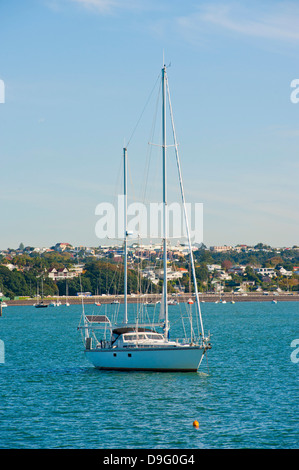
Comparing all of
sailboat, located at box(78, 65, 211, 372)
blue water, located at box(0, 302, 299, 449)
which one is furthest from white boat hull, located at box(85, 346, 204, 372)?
blue water, located at box(0, 302, 299, 449)

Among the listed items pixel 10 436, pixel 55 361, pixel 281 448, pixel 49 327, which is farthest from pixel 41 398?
pixel 49 327

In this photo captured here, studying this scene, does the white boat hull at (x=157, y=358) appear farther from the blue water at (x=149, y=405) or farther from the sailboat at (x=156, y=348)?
the blue water at (x=149, y=405)

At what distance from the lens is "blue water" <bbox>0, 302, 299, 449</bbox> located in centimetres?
3069

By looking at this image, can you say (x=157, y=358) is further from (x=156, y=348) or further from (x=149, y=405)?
(x=149, y=405)

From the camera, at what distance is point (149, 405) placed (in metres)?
37.8

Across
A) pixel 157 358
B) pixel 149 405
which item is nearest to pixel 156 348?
pixel 157 358

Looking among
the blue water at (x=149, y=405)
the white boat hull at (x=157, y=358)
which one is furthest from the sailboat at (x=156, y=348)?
the blue water at (x=149, y=405)

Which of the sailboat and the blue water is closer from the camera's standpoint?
the blue water

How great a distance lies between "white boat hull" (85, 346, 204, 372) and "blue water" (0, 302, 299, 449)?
0.52 metres

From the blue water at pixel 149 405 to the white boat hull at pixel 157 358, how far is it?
52cm

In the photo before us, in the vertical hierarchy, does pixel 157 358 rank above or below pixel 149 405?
above

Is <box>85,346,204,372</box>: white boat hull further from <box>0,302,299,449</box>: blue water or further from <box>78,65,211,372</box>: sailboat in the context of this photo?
<box>0,302,299,449</box>: blue water

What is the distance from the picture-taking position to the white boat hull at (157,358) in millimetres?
44719

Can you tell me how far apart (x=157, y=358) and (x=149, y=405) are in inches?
292
